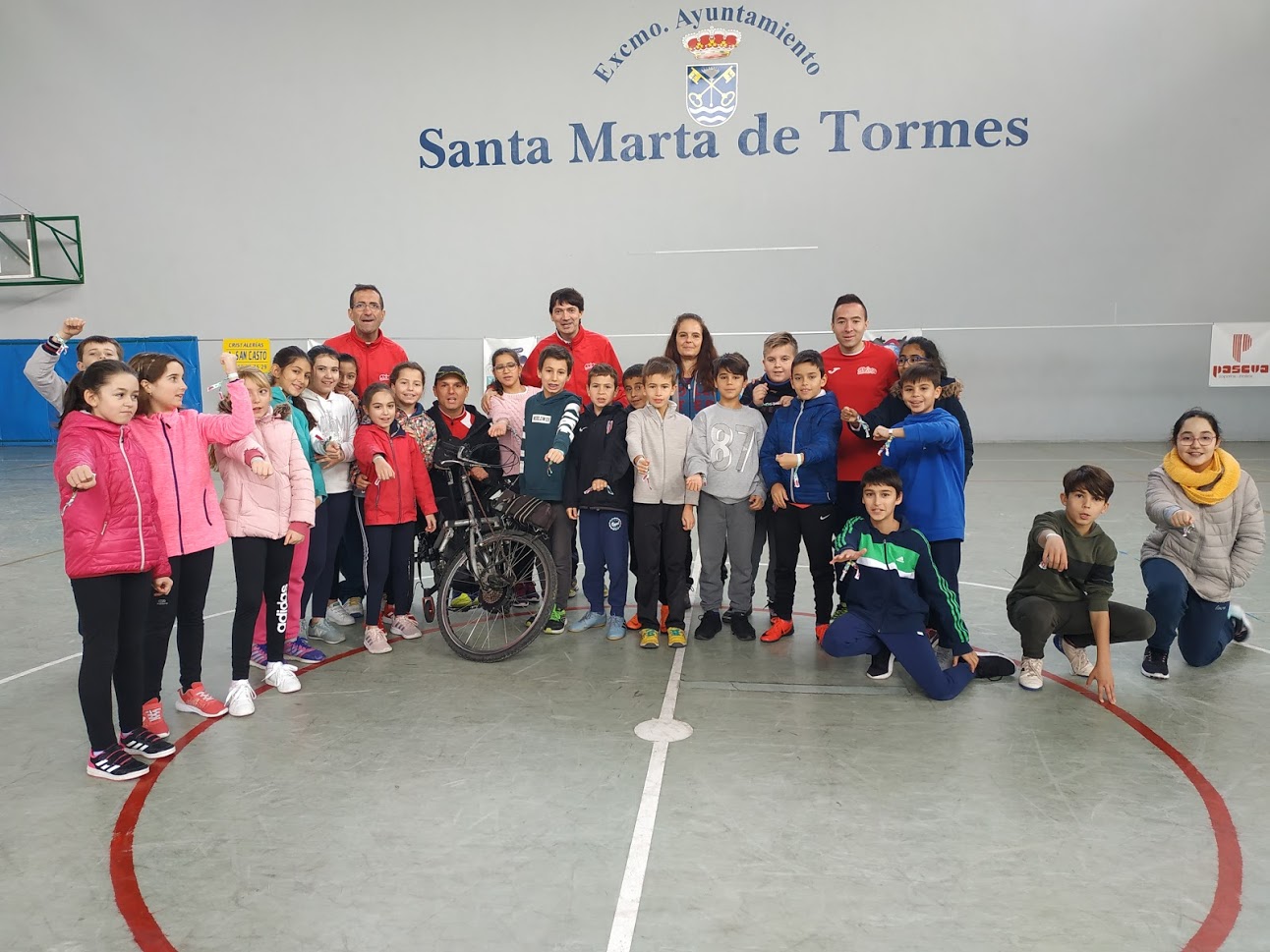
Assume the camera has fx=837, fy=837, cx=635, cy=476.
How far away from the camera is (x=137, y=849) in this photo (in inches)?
84.7

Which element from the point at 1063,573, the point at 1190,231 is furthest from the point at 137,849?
the point at 1190,231

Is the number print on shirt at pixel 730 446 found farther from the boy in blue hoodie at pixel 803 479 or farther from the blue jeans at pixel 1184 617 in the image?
the blue jeans at pixel 1184 617

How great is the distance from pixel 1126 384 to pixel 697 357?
866 centimetres

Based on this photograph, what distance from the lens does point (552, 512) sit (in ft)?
12.7

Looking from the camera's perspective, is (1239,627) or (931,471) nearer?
(931,471)

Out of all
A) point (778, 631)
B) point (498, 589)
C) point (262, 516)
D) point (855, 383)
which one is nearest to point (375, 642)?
point (498, 589)

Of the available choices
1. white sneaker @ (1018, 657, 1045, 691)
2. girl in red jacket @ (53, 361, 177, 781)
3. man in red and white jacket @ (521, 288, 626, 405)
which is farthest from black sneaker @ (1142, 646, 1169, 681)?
girl in red jacket @ (53, 361, 177, 781)

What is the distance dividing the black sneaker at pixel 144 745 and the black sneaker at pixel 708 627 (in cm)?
210

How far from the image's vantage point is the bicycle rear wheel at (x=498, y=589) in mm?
3529

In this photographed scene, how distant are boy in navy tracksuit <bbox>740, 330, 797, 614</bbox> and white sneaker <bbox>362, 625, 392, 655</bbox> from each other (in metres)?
1.65

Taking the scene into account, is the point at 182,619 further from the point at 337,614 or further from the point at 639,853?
the point at 639,853

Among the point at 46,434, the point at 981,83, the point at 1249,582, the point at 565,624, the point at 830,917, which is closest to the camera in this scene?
the point at 830,917

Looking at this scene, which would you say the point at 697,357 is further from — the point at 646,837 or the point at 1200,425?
the point at 646,837

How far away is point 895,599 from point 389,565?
2159 millimetres
